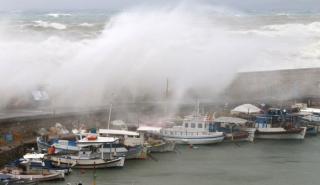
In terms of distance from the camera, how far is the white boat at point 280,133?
26812 mm

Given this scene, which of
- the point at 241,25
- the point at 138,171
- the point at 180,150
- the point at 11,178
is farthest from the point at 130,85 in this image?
the point at 241,25

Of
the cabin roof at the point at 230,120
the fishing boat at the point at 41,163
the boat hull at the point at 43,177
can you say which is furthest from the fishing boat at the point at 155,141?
the boat hull at the point at 43,177

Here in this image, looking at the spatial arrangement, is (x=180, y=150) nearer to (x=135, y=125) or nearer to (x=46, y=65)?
(x=135, y=125)

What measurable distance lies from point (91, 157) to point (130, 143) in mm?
2165

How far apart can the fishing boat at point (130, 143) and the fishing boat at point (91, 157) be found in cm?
27

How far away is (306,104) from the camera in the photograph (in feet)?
103

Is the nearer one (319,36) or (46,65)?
(46,65)

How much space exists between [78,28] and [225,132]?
139ft

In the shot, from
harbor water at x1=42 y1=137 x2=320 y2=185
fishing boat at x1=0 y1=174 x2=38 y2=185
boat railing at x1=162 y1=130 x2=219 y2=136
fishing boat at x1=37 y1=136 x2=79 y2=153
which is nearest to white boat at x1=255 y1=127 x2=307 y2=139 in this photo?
harbor water at x1=42 y1=137 x2=320 y2=185

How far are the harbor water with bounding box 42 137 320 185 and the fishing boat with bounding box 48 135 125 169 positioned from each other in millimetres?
268

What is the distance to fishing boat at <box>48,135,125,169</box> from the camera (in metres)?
Answer: 21.2

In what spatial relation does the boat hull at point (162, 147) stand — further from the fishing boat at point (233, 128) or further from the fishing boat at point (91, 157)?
A: the fishing boat at point (233, 128)

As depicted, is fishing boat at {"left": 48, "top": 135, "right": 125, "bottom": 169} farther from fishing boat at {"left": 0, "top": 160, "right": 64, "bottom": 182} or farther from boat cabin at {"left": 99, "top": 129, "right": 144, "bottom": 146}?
fishing boat at {"left": 0, "top": 160, "right": 64, "bottom": 182}

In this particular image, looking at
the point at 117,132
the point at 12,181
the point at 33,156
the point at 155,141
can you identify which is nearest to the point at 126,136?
the point at 117,132
